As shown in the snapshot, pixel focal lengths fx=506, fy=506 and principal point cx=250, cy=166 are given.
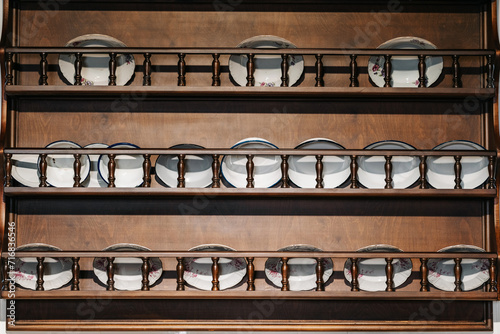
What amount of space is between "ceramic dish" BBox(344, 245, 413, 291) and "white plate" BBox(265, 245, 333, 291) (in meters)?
0.08

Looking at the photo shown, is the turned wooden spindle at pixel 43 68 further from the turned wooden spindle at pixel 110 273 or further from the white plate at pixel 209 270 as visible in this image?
the white plate at pixel 209 270

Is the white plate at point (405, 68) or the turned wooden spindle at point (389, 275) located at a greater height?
the white plate at point (405, 68)

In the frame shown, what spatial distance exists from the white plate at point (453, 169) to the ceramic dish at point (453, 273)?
210 mm

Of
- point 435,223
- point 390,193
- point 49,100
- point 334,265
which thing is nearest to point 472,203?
A: point 435,223

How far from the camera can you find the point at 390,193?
5.20 feet

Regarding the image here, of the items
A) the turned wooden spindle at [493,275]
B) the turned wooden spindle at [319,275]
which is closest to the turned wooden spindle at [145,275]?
the turned wooden spindle at [319,275]

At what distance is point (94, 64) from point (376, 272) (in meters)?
1.19

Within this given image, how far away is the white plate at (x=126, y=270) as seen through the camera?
1667mm

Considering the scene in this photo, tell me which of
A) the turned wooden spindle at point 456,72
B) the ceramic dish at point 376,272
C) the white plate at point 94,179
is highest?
the turned wooden spindle at point 456,72

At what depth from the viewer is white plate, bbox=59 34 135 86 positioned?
1.74 m

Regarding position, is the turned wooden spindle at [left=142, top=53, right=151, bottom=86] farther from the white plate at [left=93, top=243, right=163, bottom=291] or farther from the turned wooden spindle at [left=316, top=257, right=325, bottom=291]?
the turned wooden spindle at [left=316, top=257, right=325, bottom=291]

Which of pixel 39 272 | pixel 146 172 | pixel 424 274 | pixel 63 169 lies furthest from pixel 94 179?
pixel 424 274

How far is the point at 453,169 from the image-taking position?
1.70 metres

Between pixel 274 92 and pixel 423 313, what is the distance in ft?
2.98
